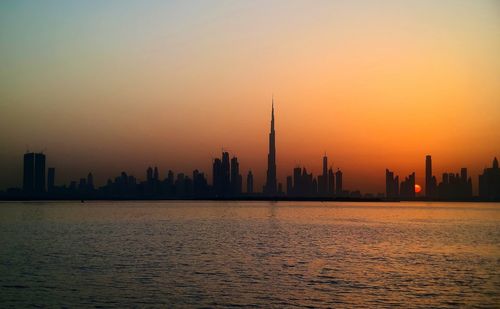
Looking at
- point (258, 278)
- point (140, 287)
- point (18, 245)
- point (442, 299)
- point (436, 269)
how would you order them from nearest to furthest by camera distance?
point (442, 299), point (140, 287), point (258, 278), point (436, 269), point (18, 245)

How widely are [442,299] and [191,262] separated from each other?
904 inches

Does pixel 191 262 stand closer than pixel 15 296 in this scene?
No

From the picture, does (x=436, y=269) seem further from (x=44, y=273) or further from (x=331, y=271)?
(x=44, y=273)

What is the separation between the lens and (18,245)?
6900 cm

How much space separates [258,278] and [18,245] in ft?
125

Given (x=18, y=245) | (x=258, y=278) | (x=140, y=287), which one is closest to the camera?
(x=140, y=287)

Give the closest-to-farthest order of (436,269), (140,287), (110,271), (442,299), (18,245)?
(442,299) → (140,287) → (110,271) → (436,269) → (18,245)

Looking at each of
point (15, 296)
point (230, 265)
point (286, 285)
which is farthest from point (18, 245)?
point (286, 285)

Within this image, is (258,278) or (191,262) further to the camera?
(191,262)

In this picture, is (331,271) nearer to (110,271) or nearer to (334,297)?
(334,297)

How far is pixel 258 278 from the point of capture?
4231 centimetres

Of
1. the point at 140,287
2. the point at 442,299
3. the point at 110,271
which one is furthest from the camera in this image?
the point at 110,271

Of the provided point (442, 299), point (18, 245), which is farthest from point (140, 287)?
point (18, 245)

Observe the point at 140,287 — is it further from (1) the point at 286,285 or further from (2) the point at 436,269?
(2) the point at 436,269
